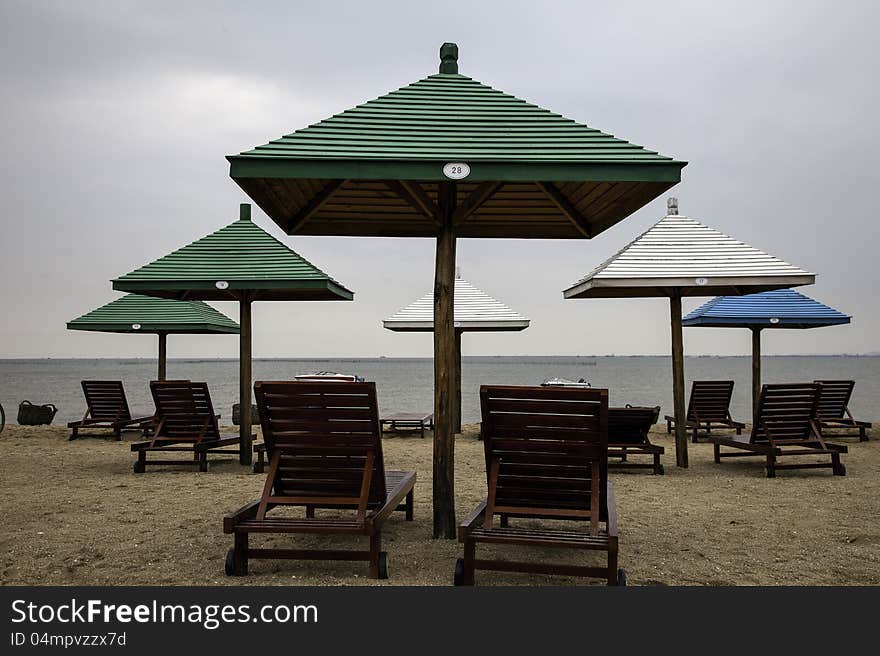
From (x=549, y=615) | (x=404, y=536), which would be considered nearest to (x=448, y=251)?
(x=404, y=536)

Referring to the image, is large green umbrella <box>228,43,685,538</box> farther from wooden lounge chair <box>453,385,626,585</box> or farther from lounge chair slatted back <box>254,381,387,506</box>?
wooden lounge chair <box>453,385,626,585</box>

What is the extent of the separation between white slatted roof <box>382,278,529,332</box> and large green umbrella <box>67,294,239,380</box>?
3.21 meters

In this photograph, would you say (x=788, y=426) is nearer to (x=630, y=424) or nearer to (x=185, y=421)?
(x=630, y=424)

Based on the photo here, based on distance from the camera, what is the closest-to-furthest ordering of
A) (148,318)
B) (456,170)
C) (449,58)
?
(456,170), (449,58), (148,318)

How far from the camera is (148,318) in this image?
13.0 metres

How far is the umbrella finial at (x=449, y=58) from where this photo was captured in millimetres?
5789

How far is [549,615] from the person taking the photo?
343 centimetres

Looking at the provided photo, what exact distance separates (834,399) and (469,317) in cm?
598

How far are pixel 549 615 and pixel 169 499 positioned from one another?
451 cm

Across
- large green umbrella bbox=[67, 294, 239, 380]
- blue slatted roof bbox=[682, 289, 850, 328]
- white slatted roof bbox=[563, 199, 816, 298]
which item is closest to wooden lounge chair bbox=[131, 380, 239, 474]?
large green umbrella bbox=[67, 294, 239, 380]

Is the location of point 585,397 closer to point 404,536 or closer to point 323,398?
point 323,398

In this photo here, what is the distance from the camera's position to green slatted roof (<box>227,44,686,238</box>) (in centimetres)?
458

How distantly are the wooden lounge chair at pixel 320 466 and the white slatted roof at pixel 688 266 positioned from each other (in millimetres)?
4602

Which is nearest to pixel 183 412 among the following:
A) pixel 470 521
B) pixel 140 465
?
pixel 140 465
